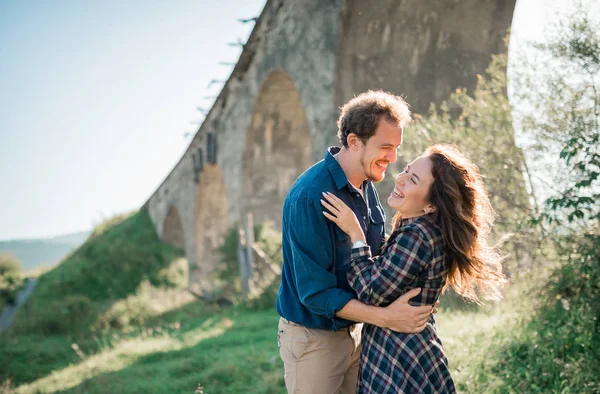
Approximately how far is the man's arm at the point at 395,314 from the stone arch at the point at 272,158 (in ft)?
33.9

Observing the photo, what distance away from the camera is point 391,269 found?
96.7 inches

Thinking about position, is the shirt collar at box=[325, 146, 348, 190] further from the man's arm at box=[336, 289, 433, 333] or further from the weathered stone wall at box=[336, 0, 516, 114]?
the weathered stone wall at box=[336, 0, 516, 114]

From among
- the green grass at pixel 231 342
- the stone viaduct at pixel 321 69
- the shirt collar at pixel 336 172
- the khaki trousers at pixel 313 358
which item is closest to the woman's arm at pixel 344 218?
the shirt collar at pixel 336 172

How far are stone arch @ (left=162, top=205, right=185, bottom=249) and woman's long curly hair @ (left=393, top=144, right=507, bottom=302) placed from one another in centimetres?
1925

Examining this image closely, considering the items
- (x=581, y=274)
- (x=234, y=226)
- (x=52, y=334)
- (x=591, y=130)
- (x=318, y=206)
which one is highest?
(x=591, y=130)

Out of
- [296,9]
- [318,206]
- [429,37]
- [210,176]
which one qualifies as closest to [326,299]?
[318,206]

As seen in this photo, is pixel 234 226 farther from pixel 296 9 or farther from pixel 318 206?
pixel 318 206

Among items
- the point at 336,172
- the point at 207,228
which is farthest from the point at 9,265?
the point at 336,172

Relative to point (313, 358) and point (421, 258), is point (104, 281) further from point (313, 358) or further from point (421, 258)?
point (421, 258)

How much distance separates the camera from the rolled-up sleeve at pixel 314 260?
8.41ft

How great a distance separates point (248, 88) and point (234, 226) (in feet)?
10.4

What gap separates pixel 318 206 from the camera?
106 inches

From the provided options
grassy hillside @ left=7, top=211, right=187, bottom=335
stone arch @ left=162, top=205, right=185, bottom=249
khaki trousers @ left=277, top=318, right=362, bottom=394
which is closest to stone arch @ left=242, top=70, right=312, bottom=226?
grassy hillside @ left=7, top=211, right=187, bottom=335

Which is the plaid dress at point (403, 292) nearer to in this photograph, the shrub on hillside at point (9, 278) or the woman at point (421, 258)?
the woman at point (421, 258)
